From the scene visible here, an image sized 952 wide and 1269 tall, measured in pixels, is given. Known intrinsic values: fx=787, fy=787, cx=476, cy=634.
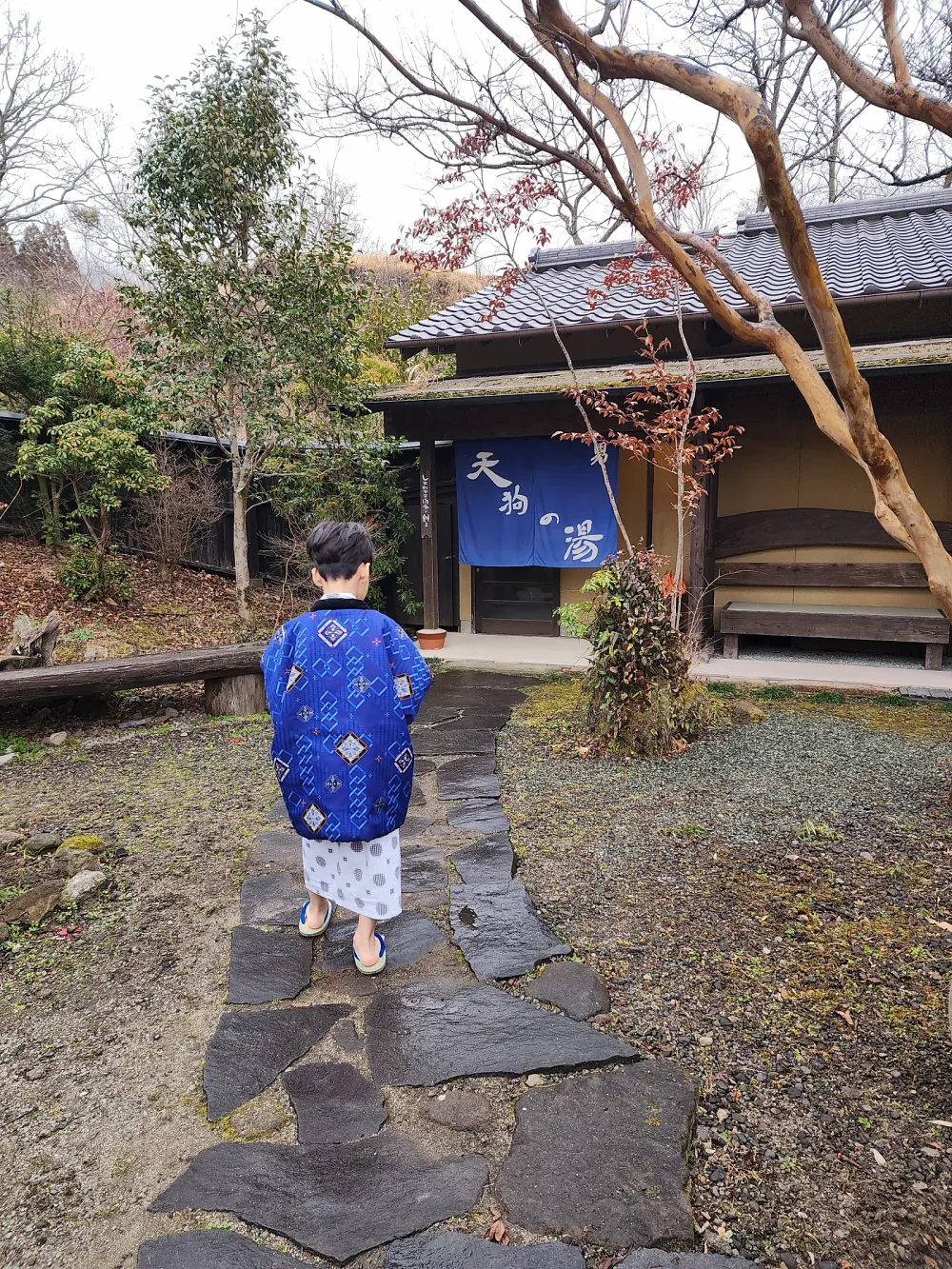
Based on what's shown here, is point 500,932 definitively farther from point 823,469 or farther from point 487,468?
point 823,469

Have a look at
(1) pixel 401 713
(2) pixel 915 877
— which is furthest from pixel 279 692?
(2) pixel 915 877

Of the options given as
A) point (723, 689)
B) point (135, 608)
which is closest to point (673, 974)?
point (723, 689)

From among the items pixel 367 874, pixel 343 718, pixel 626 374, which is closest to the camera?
pixel 343 718

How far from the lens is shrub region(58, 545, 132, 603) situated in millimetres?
9773

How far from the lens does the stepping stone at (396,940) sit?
3104mm

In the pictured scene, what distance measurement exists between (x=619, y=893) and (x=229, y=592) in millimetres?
9131

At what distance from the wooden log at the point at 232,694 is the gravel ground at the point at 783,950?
8.50 feet

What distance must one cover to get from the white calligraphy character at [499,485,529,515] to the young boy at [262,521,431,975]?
7.08 meters

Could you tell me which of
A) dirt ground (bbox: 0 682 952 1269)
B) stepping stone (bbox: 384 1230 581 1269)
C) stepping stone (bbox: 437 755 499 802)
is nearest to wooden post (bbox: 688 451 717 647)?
dirt ground (bbox: 0 682 952 1269)

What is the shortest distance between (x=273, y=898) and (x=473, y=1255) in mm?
2029

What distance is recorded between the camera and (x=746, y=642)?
397 inches

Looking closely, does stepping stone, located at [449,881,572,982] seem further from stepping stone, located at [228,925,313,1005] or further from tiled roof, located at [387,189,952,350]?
tiled roof, located at [387,189,952,350]

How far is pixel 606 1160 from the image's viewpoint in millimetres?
2076

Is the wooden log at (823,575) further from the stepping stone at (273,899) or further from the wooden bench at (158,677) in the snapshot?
the stepping stone at (273,899)
